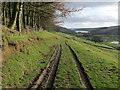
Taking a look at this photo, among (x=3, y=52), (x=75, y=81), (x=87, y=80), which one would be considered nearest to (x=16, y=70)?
(x=3, y=52)

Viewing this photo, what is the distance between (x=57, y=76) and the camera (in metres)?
13.9

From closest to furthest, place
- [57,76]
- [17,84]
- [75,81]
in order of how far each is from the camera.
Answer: [17,84]
[75,81]
[57,76]

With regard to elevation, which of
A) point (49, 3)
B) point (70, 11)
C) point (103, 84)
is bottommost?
point (103, 84)

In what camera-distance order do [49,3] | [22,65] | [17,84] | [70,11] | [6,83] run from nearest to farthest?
[6,83], [17,84], [22,65], [70,11], [49,3]

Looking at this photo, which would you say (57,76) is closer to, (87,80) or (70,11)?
(87,80)

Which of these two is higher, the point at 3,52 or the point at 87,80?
the point at 3,52

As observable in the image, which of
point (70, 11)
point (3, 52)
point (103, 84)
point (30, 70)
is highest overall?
point (70, 11)

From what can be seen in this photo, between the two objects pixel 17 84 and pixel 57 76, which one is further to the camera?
pixel 57 76

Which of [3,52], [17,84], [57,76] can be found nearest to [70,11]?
[57,76]

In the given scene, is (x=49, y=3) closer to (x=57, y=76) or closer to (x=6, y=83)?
(x=57, y=76)

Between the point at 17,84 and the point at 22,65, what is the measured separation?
3.69 metres

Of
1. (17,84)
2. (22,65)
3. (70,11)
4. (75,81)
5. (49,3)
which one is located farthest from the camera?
(49,3)

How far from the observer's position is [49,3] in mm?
18016

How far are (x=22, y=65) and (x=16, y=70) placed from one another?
177 centimetres
